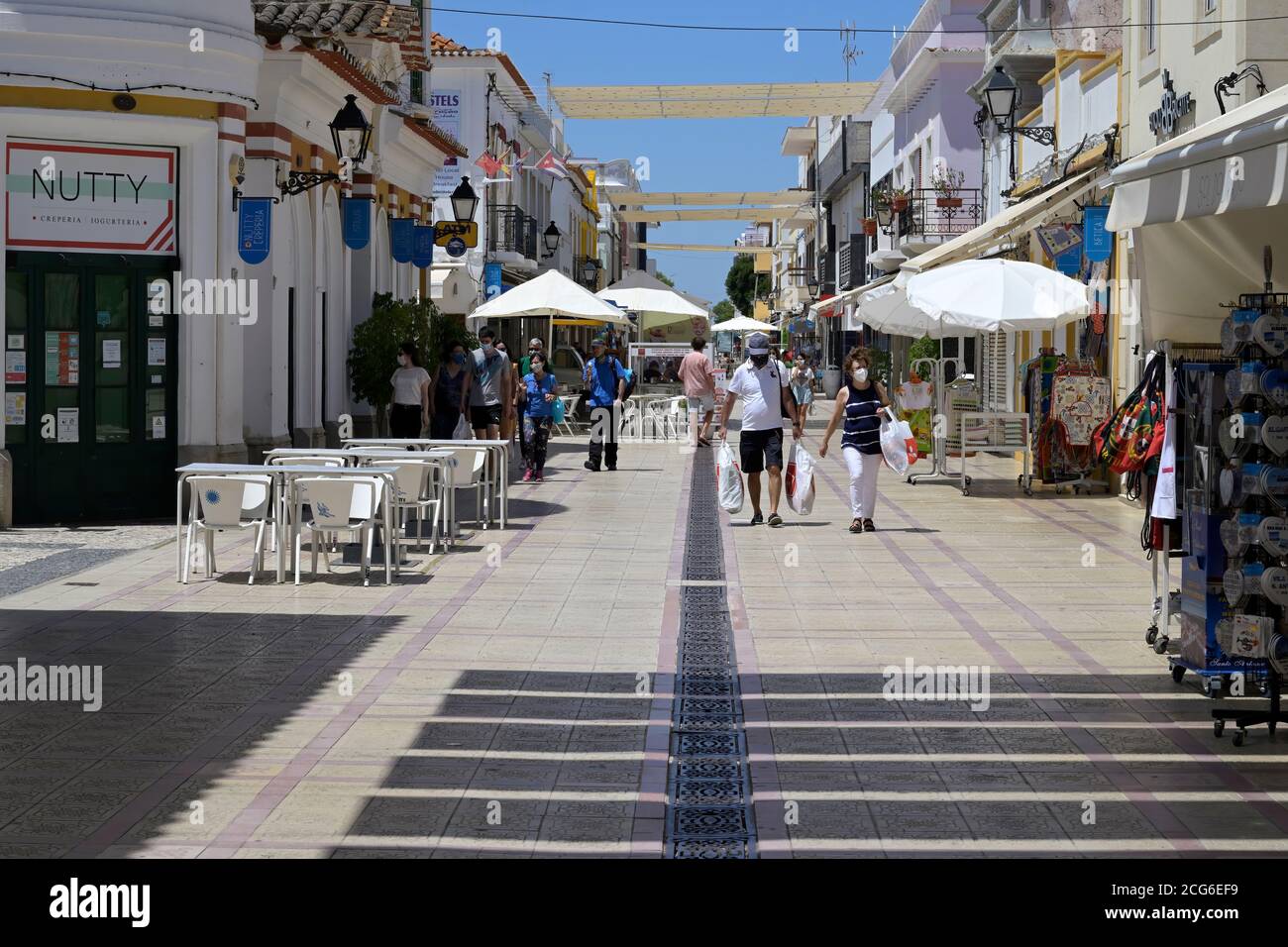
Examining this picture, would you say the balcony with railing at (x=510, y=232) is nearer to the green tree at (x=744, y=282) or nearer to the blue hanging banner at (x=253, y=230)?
the blue hanging banner at (x=253, y=230)

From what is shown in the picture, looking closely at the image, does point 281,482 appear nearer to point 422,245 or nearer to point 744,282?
point 422,245

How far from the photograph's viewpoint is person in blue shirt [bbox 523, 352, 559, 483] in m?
20.2

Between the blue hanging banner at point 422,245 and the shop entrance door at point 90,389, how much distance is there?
893 centimetres

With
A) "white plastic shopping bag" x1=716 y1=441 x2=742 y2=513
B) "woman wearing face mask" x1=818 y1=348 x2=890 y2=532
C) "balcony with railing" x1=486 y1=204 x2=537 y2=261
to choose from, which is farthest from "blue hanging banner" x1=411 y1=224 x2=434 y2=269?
"balcony with railing" x1=486 y1=204 x2=537 y2=261

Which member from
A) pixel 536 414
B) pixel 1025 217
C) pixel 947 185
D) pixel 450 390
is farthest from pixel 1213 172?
pixel 947 185

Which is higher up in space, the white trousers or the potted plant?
the potted plant

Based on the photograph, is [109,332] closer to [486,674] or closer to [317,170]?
[317,170]

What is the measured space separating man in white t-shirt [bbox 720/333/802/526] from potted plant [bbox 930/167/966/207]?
20.2 m

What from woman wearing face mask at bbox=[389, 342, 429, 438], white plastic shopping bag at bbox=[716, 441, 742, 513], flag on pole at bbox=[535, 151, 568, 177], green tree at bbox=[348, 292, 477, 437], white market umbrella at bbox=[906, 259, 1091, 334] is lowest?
white plastic shopping bag at bbox=[716, 441, 742, 513]

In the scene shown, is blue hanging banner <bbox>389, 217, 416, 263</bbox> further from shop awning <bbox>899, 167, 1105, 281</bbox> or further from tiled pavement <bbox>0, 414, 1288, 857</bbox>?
tiled pavement <bbox>0, 414, 1288, 857</bbox>

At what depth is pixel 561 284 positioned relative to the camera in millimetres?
23359

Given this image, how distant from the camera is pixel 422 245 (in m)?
23.7

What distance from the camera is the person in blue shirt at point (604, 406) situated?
21750 millimetres
